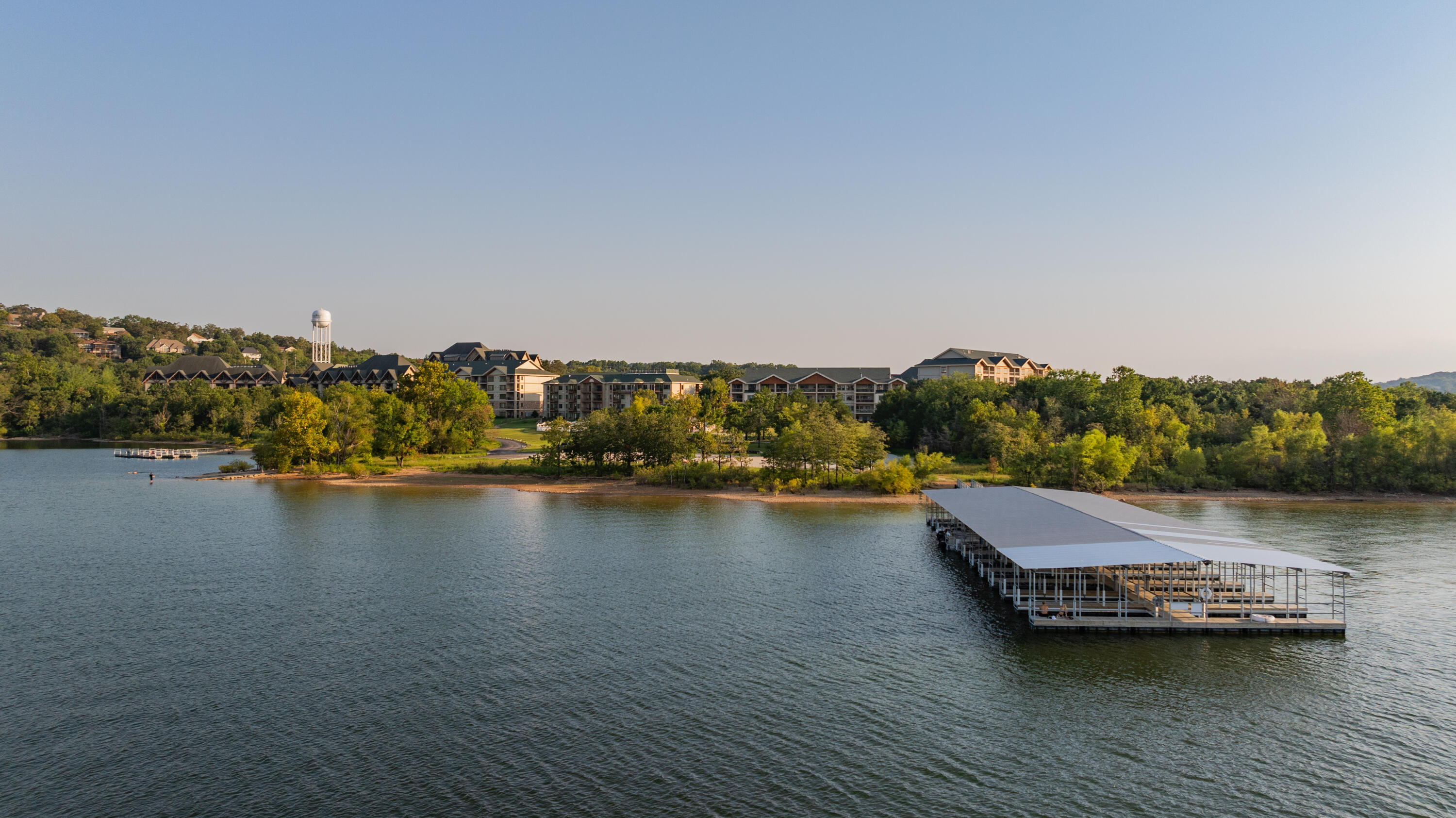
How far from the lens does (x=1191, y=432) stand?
80.8 m

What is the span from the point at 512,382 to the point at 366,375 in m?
28.6

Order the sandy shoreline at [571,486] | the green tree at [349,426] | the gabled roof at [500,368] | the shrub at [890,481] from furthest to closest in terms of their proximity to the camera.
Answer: the gabled roof at [500,368], the green tree at [349,426], the shrub at [890,481], the sandy shoreline at [571,486]

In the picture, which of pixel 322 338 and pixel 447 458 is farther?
pixel 322 338

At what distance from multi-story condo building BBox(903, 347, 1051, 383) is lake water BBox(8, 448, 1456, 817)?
103 meters

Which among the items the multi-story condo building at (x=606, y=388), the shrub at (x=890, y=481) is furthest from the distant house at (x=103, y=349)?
the shrub at (x=890, y=481)

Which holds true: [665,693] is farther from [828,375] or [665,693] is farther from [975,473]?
[828,375]

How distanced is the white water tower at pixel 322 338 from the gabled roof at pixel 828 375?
94858 millimetres

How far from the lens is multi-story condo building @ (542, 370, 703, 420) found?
141m

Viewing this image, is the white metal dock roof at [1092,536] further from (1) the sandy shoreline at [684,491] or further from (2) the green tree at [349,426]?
(2) the green tree at [349,426]

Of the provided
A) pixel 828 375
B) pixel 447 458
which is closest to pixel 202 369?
pixel 447 458

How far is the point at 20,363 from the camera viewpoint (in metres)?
132

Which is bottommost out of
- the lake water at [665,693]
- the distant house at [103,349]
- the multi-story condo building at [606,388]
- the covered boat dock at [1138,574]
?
the lake water at [665,693]

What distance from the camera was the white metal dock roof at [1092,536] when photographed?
29.4 m

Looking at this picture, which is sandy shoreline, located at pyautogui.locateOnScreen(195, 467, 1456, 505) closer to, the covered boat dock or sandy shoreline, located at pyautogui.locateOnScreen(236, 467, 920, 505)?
sandy shoreline, located at pyautogui.locateOnScreen(236, 467, 920, 505)
